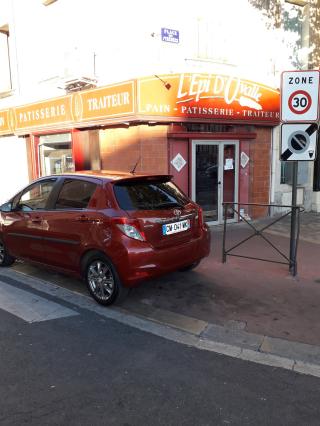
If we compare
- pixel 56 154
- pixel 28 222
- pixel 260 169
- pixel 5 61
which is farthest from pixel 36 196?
pixel 5 61

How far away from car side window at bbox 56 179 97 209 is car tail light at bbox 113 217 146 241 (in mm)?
663

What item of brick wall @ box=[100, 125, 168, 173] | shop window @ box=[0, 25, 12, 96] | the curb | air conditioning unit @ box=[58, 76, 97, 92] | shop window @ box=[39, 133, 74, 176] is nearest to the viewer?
the curb

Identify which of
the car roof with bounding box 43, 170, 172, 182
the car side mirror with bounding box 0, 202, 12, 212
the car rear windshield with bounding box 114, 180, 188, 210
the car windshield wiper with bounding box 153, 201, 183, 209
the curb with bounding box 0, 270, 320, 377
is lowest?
the curb with bounding box 0, 270, 320, 377

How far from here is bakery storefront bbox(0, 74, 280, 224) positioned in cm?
862

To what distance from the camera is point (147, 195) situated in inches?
201

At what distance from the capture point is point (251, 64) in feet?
32.8

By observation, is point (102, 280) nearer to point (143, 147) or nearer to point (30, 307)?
point (30, 307)

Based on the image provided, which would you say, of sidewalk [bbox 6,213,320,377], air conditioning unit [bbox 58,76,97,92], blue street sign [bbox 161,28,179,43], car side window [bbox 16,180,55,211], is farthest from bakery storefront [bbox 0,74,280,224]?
car side window [bbox 16,180,55,211]

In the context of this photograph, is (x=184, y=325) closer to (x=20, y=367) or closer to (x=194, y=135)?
(x=20, y=367)

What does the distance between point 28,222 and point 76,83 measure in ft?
18.0

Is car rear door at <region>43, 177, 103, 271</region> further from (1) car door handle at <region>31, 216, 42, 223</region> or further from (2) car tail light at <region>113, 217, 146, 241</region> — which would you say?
(2) car tail light at <region>113, 217, 146, 241</region>

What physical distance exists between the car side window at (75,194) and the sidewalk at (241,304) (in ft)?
3.93

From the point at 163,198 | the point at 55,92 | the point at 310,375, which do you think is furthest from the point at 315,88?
the point at 55,92

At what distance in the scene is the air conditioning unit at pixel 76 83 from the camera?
9852 millimetres
